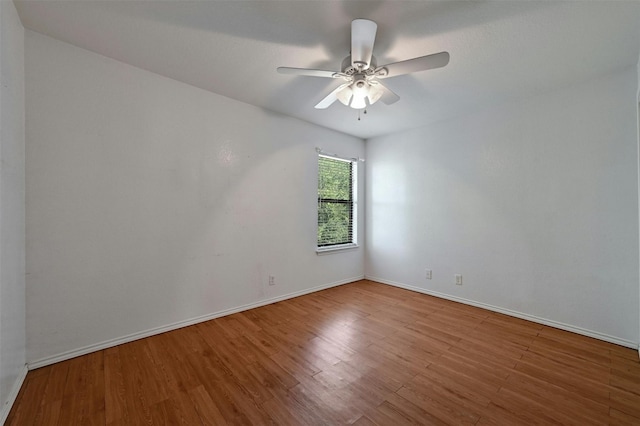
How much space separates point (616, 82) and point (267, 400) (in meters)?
3.91

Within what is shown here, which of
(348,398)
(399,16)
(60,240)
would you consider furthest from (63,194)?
(399,16)

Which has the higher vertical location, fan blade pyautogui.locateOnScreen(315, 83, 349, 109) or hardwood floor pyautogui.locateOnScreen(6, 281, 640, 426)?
fan blade pyautogui.locateOnScreen(315, 83, 349, 109)

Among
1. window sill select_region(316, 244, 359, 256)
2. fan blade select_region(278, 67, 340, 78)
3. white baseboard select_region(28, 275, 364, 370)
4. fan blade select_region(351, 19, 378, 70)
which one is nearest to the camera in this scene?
fan blade select_region(351, 19, 378, 70)

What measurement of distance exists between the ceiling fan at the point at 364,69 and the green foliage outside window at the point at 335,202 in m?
1.64

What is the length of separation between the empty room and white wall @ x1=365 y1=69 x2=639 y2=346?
2 centimetres

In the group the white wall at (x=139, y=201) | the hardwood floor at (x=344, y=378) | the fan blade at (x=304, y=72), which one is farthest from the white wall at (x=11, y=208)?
the fan blade at (x=304, y=72)

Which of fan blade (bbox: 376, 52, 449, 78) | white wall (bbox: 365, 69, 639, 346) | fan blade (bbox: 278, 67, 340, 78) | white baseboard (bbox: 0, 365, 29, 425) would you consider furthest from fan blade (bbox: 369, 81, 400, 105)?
white baseboard (bbox: 0, 365, 29, 425)

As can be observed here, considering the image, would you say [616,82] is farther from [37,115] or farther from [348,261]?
[37,115]

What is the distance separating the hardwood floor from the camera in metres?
1.46

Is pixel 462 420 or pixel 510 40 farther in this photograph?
pixel 510 40

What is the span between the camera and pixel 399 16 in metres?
1.65

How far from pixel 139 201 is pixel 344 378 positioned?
229 centimetres

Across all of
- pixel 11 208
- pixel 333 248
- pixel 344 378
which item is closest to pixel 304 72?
pixel 11 208

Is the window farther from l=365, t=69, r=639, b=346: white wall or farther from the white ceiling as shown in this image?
the white ceiling
